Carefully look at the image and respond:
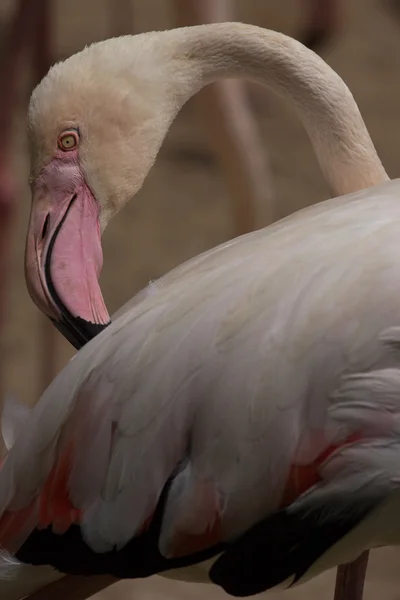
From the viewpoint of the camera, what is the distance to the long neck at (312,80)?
1584 mm

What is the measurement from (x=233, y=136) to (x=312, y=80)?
65 centimetres

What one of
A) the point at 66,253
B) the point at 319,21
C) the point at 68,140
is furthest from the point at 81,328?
the point at 319,21

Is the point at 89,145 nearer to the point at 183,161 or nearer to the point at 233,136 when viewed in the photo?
the point at 233,136

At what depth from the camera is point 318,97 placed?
1591mm

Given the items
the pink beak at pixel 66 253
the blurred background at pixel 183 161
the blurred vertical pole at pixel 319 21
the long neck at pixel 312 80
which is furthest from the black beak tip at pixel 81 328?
the blurred vertical pole at pixel 319 21

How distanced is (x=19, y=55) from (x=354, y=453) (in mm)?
1588

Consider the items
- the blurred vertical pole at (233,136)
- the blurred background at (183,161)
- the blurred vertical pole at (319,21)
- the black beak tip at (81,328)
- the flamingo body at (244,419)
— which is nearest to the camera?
the flamingo body at (244,419)

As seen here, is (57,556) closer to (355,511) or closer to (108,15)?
(355,511)

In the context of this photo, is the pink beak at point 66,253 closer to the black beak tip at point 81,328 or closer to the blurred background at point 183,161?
the black beak tip at point 81,328

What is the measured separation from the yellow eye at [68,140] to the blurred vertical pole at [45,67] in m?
1.22

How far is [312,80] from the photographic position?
62.6 inches

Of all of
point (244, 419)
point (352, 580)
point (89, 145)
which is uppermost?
point (89, 145)

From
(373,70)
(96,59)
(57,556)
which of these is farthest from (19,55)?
(373,70)

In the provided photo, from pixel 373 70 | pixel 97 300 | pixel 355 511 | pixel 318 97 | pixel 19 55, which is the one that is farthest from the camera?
pixel 373 70
